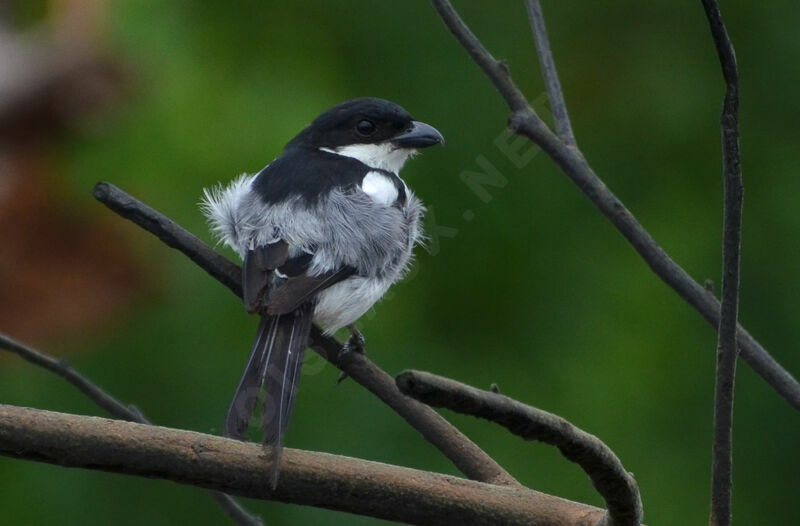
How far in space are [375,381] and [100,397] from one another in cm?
59

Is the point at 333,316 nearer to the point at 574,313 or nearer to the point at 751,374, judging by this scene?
the point at 574,313

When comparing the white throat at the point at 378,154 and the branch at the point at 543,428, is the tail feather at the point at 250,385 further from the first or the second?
the white throat at the point at 378,154

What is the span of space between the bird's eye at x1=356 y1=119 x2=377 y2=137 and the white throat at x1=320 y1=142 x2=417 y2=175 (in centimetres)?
4

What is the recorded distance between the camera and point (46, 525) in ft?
12.1

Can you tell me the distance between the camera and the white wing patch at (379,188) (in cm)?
360

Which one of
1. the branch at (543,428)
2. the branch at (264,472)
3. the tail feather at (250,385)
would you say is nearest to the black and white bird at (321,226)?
the tail feather at (250,385)

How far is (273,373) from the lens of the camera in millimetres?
2750

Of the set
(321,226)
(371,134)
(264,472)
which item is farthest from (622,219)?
(371,134)

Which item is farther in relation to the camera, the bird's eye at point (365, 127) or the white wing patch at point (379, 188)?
the bird's eye at point (365, 127)

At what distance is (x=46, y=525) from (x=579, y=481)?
162cm

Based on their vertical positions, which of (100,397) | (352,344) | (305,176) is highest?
(305,176)

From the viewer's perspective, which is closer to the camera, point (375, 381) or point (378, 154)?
point (375, 381)

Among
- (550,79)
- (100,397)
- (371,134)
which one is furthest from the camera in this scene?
(371,134)

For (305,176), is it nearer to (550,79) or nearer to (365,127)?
(365,127)
